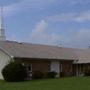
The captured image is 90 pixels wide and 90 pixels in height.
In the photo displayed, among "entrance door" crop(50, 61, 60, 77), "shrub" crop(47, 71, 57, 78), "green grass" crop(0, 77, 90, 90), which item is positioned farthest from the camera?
"entrance door" crop(50, 61, 60, 77)

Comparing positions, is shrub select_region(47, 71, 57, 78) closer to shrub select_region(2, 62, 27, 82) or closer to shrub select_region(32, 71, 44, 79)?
shrub select_region(32, 71, 44, 79)

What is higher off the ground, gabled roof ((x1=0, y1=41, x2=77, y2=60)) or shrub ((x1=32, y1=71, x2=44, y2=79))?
gabled roof ((x1=0, y1=41, x2=77, y2=60))

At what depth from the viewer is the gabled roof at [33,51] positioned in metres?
49.7

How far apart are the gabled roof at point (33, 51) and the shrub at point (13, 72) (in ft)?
10.2

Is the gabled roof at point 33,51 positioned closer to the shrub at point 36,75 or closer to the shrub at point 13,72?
the shrub at point 36,75

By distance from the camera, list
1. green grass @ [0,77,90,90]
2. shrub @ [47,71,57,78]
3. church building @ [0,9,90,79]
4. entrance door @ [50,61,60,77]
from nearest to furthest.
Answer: green grass @ [0,77,90,90], church building @ [0,9,90,79], shrub @ [47,71,57,78], entrance door @ [50,61,60,77]

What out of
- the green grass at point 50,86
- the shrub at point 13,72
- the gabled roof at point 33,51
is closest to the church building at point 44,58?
the gabled roof at point 33,51

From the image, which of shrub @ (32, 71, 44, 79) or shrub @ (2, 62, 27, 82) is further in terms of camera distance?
shrub @ (32, 71, 44, 79)

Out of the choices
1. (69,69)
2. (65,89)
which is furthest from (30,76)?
(65,89)

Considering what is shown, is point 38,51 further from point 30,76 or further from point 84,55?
point 84,55

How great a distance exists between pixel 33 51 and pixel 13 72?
34.0 feet

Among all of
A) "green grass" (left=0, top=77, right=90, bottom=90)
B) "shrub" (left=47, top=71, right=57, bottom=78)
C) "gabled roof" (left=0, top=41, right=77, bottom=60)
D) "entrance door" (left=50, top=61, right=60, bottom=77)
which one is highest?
"gabled roof" (left=0, top=41, right=77, bottom=60)

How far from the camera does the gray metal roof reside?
50.0 meters

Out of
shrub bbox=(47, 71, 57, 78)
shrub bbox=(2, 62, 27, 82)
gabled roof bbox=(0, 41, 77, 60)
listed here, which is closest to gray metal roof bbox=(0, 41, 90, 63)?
gabled roof bbox=(0, 41, 77, 60)
